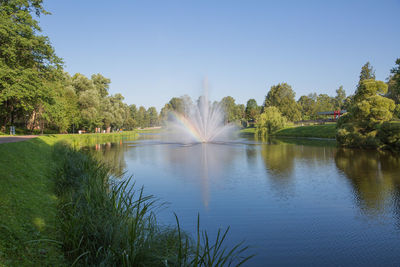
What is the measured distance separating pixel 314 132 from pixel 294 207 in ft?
148

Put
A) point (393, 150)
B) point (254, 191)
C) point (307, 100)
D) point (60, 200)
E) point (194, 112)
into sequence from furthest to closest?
point (307, 100), point (194, 112), point (393, 150), point (254, 191), point (60, 200)

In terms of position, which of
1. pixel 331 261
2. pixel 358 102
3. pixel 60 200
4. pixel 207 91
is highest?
pixel 207 91

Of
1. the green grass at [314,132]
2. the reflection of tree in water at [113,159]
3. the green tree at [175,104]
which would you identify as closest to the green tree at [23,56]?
the reflection of tree in water at [113,159]

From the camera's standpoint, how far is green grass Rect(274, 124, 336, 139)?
46.5 meters

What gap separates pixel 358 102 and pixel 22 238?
3506 cm

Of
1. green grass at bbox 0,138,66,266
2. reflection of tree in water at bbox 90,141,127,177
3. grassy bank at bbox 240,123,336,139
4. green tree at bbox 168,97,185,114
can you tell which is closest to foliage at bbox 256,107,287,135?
grassy bank at bbox 240,123,336,139

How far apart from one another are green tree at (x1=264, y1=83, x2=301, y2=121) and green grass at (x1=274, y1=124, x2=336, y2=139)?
89.8 feet

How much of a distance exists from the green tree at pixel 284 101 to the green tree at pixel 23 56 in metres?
75.0

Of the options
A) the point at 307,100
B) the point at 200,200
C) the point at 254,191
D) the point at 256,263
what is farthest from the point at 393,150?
the point at 307,100

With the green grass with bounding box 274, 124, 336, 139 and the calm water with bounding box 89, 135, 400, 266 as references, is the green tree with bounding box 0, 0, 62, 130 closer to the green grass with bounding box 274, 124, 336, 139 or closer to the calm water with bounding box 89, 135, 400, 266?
the calm water with bounding box 89, 135, 400, 266

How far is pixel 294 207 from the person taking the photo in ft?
34.0

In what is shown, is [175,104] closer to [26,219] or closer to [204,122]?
[204,122]

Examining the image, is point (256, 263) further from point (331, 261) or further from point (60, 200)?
point (60, 200)

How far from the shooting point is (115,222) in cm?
571
